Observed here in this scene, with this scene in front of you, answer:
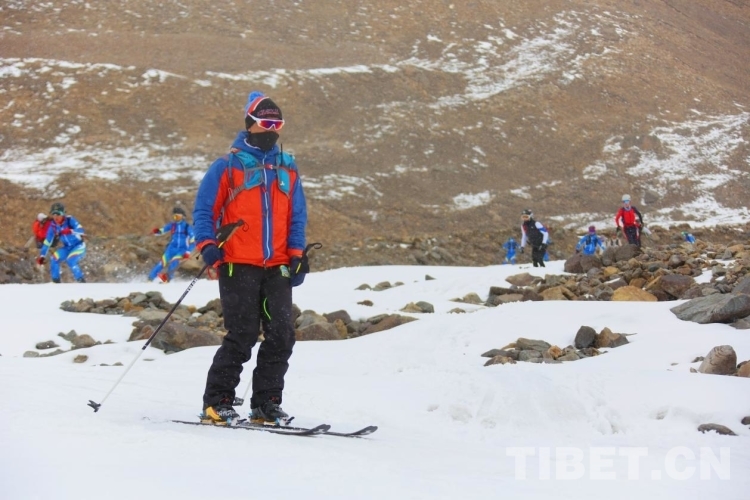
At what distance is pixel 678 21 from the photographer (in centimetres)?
6284

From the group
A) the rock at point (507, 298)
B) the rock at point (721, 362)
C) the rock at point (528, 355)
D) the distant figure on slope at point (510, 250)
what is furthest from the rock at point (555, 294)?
the distant figure on slope at point (510, 250)

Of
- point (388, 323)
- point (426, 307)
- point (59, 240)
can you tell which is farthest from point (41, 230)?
point (388, 323)

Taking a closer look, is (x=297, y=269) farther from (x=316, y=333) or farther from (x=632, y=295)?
(x=632, y=295)

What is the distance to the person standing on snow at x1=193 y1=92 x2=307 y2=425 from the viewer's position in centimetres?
Result: 508

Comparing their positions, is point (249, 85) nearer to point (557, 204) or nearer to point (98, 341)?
point (557, 204)

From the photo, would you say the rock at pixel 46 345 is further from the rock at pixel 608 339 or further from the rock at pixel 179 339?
the rock at pixel 608 339

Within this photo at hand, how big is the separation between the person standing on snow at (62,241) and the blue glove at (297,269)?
1271cm

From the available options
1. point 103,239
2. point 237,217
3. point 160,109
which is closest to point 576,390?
point 237,217

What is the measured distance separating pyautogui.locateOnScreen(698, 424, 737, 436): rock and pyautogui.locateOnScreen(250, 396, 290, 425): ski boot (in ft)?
8.45

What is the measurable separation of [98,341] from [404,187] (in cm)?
2474

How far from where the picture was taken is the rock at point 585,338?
8641mm

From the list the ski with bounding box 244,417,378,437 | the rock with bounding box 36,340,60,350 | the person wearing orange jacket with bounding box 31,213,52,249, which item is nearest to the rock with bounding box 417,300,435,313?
the rock with bounding box 36,340,60,350

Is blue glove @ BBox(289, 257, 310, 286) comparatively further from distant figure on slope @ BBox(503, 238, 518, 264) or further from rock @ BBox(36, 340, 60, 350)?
distant figure on slope @ BBox(503, 238, 518, 264)

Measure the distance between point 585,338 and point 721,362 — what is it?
88.5 inches
